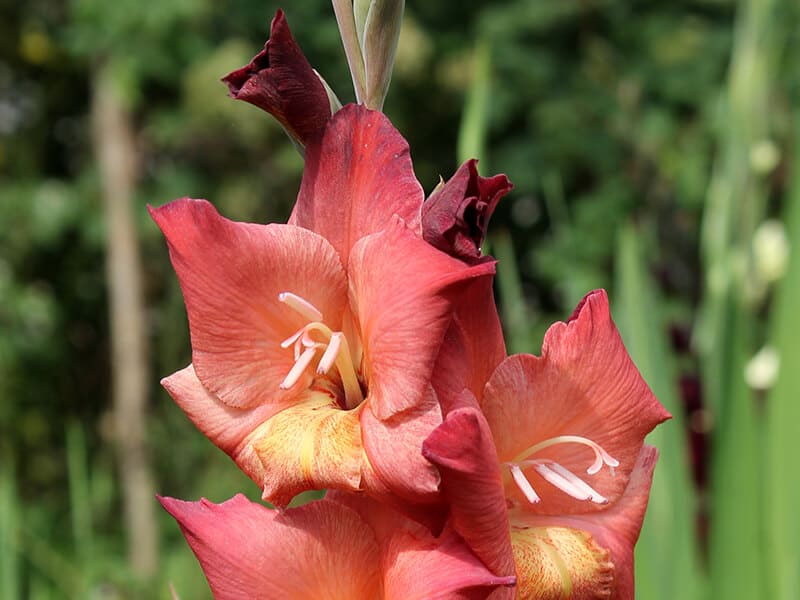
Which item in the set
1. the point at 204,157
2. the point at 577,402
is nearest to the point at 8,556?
the point at 577,402

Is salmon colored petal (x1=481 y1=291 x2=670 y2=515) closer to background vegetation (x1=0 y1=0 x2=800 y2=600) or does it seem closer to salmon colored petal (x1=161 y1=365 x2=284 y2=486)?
salmon colored petal (x1=161 y1=365 x2=284 y2=486)

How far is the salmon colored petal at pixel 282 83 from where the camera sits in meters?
0.55

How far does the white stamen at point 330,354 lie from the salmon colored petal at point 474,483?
8 centimetres

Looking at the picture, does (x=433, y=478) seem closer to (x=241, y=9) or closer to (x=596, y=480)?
(x=596, y=480)

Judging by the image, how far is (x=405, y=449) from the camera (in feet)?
1.58

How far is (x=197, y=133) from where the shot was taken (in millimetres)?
5176

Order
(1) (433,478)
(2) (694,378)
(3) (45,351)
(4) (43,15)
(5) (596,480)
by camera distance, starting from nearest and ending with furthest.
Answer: (1) (433,478), (5) (596,480), (2) (694,378), (3) (45,351), (4) (43,15)

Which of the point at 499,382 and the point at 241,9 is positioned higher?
the point at 241,9

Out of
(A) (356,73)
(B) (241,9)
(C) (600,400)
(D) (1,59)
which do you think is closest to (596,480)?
(C) (600,400)

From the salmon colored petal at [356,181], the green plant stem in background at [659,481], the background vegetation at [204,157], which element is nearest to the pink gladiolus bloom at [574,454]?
the salmon colored petal at [356,181]

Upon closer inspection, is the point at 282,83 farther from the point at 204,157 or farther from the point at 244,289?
the point at 204,157

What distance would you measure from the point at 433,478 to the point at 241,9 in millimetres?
5383

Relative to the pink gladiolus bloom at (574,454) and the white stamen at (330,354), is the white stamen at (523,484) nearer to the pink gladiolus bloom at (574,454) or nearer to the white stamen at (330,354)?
the pink gladiolus bloom at (574,454)

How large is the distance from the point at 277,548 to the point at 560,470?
16 centimetres
